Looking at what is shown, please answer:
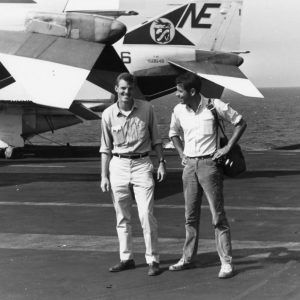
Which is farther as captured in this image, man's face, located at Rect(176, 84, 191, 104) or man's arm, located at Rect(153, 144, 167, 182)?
man's arm, located at Rect(153, 144, 167, 182)

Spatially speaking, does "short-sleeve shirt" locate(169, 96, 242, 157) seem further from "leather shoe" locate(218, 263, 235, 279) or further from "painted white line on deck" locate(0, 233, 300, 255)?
"painted white line on deck" locate(0, 233, 300, 255)

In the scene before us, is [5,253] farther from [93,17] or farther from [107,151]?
[93,17]

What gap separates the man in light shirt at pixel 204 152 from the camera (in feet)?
25.3

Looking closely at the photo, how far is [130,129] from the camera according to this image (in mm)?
8062

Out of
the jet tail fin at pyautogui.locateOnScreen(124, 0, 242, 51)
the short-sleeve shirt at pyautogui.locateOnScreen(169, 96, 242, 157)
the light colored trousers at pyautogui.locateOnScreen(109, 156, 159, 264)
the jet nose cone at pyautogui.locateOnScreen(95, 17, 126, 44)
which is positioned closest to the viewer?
the short-sleeve shirt at pyautogui.locateOnScreen(169, 96, 242, 157)

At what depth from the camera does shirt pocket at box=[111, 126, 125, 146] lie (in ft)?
26.5

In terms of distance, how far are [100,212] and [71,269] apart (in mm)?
4476

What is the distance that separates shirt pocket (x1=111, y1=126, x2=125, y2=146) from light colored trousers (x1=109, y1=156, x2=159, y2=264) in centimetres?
18

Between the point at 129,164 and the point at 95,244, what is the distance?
77.5 inches

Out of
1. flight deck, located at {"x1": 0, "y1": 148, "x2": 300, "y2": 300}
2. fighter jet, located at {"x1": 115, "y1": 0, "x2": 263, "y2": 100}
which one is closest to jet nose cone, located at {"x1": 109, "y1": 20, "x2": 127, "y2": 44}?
flight deck, located at {"x1": 0, "y1": 148, "x2": 300, "y2": 300}

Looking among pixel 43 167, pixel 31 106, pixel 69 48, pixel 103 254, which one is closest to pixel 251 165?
pixel 43 167

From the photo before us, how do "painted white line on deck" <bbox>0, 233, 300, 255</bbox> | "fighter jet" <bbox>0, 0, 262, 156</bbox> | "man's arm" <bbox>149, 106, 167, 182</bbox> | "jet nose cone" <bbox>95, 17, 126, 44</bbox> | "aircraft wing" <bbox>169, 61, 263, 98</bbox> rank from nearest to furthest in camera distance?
"man's arm" <bbox>149, 106, 167, 182</bbox>
"painted white line on deck" <bbox>0, 233, 300, 255</bbox>
"fighter jet" <bbox>0, 0, 262, 156</bbox>
"jet nose cone" <bbox>95, 17, 126, 44</bbox>
"aircraft wing" <bbox>169, 61, 263, 98</bbox>

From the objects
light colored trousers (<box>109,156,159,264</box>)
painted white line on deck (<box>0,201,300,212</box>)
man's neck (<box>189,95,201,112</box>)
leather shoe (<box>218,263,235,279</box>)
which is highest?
man's neck (<box>189,95,201,112</box>)

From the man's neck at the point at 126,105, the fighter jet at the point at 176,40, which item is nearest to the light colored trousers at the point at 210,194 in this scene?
the man's neck at the point at 126,105
